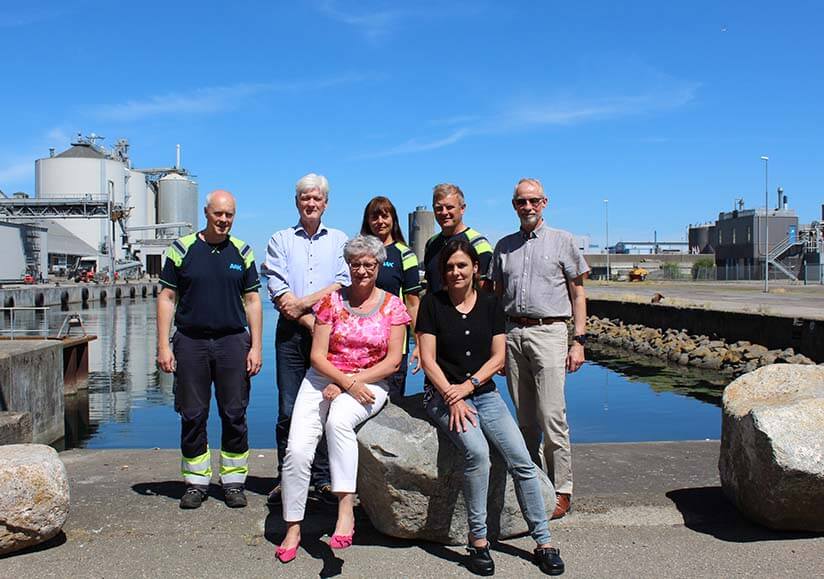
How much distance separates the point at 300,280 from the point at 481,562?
219cm

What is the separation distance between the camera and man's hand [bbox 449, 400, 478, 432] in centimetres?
458

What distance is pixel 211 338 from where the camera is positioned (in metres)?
5.46

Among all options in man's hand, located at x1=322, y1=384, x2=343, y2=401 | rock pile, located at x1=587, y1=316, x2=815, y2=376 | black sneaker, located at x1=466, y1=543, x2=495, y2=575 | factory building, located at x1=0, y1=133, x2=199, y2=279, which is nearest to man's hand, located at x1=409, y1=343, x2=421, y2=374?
man's hand, located at x1=322, y1=384, x2=343, y2=401

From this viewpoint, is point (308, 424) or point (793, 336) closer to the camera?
point (308, 424)

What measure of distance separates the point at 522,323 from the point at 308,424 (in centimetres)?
158

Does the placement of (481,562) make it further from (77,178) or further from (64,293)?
(77,178)

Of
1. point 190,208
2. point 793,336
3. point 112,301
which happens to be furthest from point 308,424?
point 190,208

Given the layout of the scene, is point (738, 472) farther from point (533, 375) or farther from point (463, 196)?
point (463, 196)

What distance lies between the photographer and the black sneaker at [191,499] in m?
5.36

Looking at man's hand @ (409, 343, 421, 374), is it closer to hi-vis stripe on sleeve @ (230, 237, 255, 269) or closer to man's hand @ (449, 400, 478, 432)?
man's hand @ (449, 400, 478, 432)

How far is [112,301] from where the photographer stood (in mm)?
61781

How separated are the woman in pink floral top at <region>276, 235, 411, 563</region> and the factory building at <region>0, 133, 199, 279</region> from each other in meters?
74.4

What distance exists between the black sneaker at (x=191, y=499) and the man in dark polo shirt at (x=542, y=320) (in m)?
2.17

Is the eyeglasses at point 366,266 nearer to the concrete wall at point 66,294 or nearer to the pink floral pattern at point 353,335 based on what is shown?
the pink floral pattern at point 353,335
